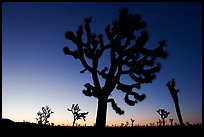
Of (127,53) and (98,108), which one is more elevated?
(127,53)

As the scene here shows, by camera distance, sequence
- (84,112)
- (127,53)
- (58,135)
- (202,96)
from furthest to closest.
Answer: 1. (84,112)
2. (127,53)
3. (202,96)
4. (58,135)

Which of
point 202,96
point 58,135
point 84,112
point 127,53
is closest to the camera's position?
point 58,135

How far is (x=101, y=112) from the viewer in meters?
14.2

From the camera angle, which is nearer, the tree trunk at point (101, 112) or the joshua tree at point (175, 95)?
the tree trunk at point (101, 112)

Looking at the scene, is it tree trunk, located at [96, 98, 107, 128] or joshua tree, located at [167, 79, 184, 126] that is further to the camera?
joshua tree, located at [167, 79, 184, 126]

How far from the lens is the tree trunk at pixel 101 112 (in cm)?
1406

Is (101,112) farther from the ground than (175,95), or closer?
closer

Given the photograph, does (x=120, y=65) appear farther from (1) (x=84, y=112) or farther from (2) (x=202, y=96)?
(1) (x=84, y=112)

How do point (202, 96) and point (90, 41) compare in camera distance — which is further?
point (90, 41)

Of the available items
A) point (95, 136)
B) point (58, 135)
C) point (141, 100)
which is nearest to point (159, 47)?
Answer: point (141, 100)

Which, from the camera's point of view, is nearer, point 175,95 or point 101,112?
Result: point 101,112

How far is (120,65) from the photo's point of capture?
1406 cm

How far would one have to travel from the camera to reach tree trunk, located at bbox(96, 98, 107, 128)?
554 inches

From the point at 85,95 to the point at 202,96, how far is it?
244 inches
